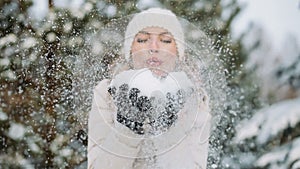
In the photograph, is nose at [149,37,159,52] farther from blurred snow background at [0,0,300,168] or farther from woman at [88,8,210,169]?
blurred snow background at [0,0,300,168]

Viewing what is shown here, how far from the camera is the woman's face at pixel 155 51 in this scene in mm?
1144

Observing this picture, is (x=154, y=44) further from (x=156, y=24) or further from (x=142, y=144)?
(x=142, y=144)

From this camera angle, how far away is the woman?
1114 millimetres

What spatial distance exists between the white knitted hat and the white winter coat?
0.10 m

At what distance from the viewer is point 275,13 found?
2.16m

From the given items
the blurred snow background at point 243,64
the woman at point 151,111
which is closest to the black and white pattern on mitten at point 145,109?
the woman at point 151,111

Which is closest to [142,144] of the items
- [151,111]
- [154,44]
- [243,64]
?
[151,111]

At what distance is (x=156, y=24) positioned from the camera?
3.76 feet

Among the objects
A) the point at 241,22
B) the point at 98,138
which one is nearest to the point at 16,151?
the point at 241,22

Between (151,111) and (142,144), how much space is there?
2.3 inches

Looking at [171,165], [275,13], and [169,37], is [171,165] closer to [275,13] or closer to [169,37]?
[169,37]

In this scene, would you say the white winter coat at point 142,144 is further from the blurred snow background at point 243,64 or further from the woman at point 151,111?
the blurred snow background at point 243,64

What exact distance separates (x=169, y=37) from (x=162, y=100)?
11 centimetres

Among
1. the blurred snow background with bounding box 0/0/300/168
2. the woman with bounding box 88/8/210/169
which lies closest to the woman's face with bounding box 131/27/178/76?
the woman with bounding box 88/8/210/169
